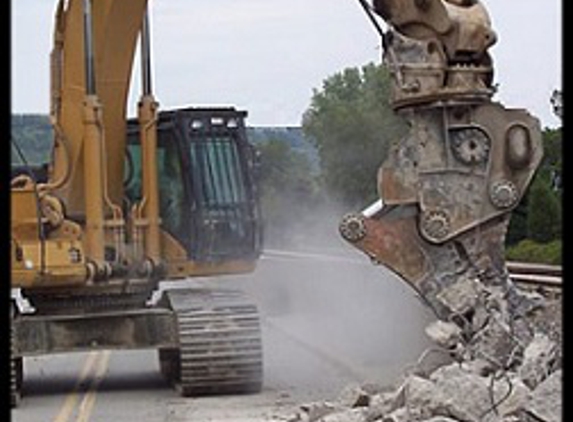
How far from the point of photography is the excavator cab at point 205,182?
16172mm

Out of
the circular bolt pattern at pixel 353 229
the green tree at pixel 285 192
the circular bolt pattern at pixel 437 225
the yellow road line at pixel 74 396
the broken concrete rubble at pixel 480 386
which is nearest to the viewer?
the broken concrete rubble at pixel 480 386

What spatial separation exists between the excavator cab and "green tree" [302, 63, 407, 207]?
22.0m

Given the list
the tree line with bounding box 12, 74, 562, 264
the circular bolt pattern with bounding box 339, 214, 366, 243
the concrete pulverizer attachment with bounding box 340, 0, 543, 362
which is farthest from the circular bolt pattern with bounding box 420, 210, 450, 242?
the tree line with bounding box 12, 74, 562, 264

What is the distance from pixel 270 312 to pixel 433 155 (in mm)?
15200

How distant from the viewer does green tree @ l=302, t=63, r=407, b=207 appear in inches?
1677

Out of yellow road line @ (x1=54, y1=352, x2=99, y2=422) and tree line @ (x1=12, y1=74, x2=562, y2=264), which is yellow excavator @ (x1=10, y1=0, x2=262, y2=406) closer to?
yellow road line @ (x1=54, y1=352, x2=99, y2=422)

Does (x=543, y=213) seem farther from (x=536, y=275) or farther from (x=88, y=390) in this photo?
(x=88, y=390)

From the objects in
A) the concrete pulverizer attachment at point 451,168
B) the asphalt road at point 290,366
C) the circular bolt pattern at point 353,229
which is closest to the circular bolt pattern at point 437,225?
the concrete pulverizer attachment at point 451,168

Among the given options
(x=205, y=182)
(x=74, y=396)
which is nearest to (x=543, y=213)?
(x=205, y=182)

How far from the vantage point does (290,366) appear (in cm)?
1741

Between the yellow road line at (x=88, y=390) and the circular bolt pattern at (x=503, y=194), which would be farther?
the yellow road line at (x=88, y=390)

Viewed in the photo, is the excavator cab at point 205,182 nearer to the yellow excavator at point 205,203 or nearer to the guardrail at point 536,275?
the yellow excavator at point 205,203

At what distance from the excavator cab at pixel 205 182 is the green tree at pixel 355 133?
2201 cm
